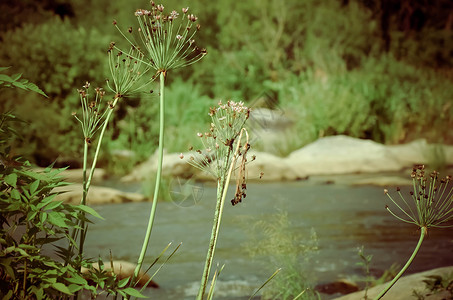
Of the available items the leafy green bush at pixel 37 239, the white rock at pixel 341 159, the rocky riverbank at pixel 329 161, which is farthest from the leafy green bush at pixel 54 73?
the leafy green bush at pixel 37 239

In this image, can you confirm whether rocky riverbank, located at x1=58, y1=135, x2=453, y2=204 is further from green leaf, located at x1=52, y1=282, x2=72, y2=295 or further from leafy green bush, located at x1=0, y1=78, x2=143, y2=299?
green leaf, located at x1=52, y1=282, x2=72, y2=295

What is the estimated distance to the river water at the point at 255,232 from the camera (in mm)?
3721

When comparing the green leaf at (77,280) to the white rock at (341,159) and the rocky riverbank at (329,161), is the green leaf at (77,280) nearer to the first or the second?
the rocky riverbank at (329,161)

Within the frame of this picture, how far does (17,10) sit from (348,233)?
12.8 metres

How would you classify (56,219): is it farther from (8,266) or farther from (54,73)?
(54,73)

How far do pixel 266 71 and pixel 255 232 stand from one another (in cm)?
852

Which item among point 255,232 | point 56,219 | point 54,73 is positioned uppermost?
point 54,73

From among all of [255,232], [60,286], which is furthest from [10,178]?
[255,232]

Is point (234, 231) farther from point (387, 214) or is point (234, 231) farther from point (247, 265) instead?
point (387, 214)

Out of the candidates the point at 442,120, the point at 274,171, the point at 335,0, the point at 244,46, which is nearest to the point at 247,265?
the point at 274,171

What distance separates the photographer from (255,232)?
504cm

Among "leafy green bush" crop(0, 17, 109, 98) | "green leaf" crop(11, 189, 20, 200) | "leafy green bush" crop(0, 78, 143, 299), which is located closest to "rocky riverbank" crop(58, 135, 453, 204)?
"leafy green bush" crop(0, 17, 109, 98)

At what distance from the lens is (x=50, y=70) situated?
27.3ft

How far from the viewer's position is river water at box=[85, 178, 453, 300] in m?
3.72
